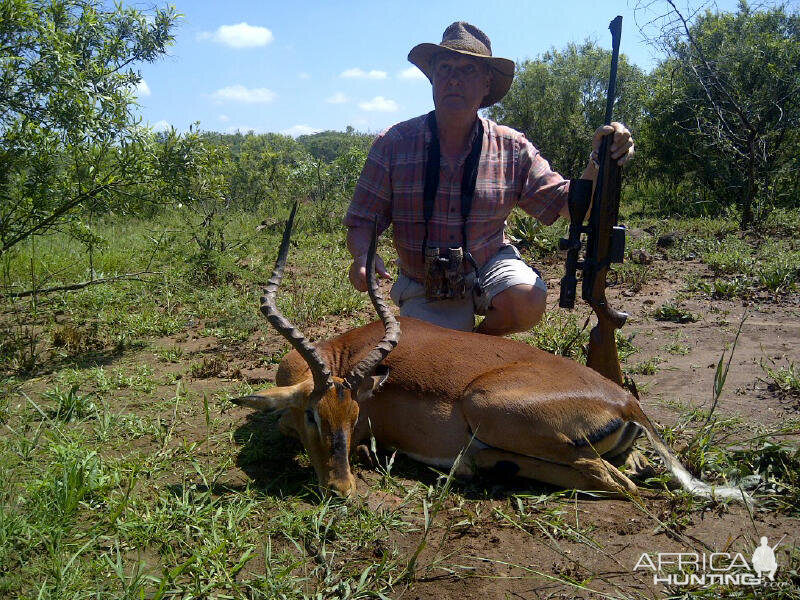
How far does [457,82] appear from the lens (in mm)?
4484

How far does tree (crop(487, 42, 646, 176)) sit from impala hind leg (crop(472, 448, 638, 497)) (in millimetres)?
14760

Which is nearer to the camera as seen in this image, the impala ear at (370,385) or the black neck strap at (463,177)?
the impala ear at (370,385)

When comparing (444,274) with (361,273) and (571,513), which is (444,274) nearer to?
(361,273)

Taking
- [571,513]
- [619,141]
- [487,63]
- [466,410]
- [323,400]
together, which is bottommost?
[571,513]

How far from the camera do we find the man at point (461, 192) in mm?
4535

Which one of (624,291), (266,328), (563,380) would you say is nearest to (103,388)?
(266,328)

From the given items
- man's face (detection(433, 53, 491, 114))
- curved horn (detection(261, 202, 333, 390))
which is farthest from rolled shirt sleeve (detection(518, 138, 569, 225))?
curved horn (detection(261, 202, 333, 390))

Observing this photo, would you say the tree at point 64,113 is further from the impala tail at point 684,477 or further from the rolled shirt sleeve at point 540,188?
the impala tail at point 684,477

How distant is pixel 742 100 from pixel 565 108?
6894 mm

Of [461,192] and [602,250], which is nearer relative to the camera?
[602,250]

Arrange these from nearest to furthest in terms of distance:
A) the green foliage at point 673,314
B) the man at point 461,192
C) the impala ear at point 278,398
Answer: the impala ear at point 278,398
the man at point 461,192
the green foliage at point 673,314

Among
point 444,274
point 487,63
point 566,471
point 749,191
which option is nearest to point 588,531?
point 566,471

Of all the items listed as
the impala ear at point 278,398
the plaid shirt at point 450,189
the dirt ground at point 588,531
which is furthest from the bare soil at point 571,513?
the plaid shirt at point 450,189

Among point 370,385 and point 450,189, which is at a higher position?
point 450,189
